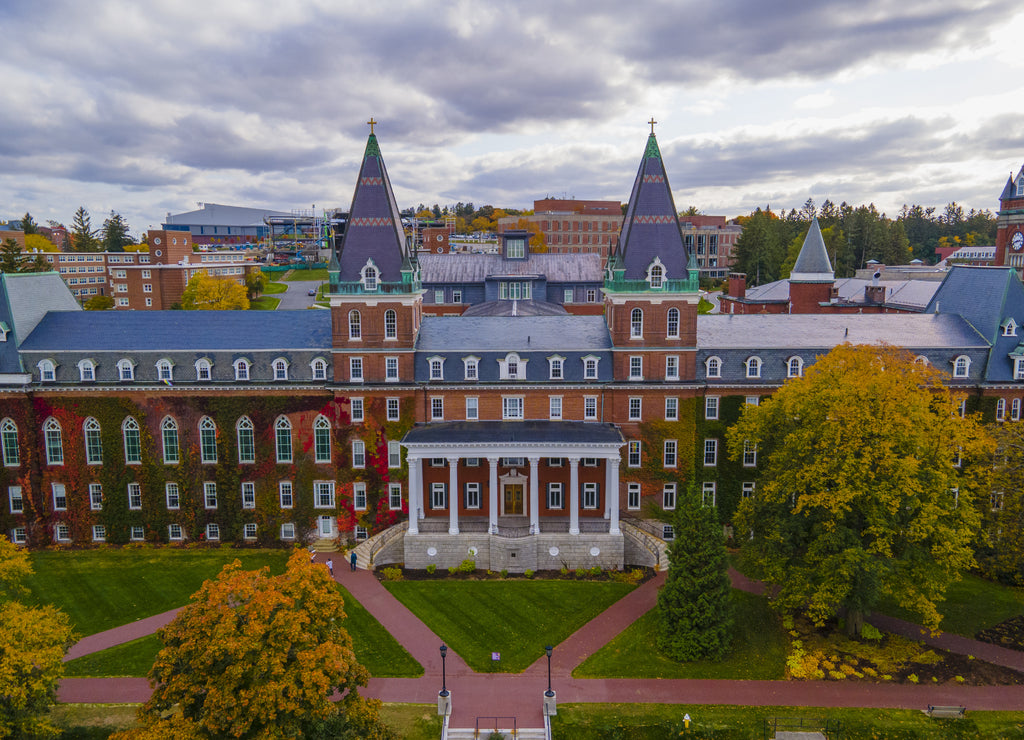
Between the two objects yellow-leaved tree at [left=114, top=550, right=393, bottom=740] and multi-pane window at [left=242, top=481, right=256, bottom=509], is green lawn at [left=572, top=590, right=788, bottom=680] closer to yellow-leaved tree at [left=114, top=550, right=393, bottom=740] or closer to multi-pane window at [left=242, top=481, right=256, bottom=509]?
yellow-leaved tree at [left=114, top=550, right=393, bottom=740]

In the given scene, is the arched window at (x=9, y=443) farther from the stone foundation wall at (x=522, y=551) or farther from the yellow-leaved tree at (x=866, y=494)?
the yellow-leaved tree at (x=866, y=494)

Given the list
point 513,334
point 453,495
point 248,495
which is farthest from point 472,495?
point 248,495

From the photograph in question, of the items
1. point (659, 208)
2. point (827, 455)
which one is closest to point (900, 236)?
point (659, 208)

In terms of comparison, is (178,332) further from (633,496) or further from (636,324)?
(633,496)

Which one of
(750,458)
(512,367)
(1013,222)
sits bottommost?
(750,458)

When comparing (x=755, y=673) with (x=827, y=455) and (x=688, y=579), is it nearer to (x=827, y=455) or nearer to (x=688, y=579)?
(x=688, y=579)

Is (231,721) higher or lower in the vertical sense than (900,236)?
lower
